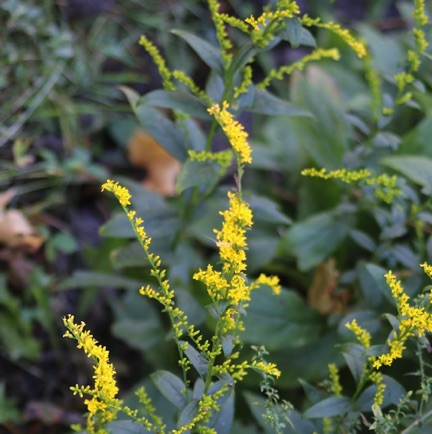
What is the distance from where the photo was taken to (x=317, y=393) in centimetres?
153

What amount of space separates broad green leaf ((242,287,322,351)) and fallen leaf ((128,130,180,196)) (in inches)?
32.2

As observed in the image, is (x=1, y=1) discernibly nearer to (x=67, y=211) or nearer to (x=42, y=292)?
(x=67, y=211)

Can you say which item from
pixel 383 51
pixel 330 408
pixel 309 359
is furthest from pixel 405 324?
pixel 383 51

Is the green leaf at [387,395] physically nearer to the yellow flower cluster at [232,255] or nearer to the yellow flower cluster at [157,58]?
the yellow flower cluster at [232,255]

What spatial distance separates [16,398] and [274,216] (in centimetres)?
103

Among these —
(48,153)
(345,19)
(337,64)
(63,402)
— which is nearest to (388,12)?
(345,19)

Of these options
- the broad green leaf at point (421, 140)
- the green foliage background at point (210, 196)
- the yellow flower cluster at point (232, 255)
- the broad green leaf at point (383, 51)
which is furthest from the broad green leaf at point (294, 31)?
the broad green leaf at point (383, 51)

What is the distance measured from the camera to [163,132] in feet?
6.27

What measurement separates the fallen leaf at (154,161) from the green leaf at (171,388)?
4.64ft

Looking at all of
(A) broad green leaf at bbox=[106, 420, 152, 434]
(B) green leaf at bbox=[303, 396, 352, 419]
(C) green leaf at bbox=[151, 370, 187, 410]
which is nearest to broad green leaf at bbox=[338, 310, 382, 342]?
(B) green leaf at bbox=[303, 396, 352, 419]

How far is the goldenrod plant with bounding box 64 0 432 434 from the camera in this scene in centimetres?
125

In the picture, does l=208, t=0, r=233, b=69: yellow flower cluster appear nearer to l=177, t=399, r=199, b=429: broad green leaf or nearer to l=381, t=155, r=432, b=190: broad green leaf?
l=381, t=155, r=432, b=190: broad green leaf

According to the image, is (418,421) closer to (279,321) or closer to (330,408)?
(330,408)

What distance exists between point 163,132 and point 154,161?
90cm
